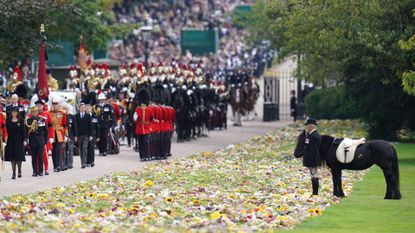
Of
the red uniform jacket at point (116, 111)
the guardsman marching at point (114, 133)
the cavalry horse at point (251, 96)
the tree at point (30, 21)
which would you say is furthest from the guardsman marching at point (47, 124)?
the cavalry horse at point (251, 96)

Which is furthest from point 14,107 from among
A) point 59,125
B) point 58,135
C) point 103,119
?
point 103,119

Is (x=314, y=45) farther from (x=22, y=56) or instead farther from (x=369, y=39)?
(x=22, y=56)

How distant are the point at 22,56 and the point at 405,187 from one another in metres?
21.4

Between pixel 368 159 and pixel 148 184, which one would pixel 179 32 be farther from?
pixel 368 159

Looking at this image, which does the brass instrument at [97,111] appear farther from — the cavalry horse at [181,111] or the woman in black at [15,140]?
the cavalry horse at [181,111]

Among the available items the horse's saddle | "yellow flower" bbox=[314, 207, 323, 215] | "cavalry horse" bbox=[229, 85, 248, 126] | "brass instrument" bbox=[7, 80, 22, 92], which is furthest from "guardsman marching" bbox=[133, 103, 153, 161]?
"cavalry horse" bbox=[229, 85, 248, 126]

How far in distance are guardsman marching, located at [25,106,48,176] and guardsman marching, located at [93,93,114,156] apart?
7036 mm

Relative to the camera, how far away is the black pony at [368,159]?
2691 cm

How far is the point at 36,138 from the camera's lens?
32469 mm

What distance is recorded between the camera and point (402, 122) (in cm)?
4831

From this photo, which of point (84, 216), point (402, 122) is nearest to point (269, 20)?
point (402, 122)

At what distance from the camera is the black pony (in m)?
26.9

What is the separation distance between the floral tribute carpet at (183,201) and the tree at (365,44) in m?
4.50

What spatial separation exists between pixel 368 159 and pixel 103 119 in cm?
1427
